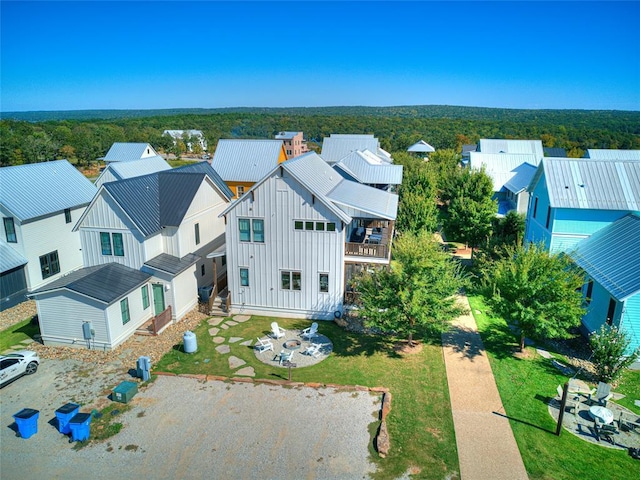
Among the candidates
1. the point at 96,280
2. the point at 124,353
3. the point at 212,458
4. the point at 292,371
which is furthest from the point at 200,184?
the point at 212,458

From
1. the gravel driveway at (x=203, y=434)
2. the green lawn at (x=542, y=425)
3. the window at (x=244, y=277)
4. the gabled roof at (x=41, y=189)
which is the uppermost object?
the gabled roof at (x=41, y=189)

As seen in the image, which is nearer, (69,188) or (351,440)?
(351,440)

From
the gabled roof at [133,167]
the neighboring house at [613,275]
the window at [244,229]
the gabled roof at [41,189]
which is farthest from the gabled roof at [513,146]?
the gabled roof at [41,189]

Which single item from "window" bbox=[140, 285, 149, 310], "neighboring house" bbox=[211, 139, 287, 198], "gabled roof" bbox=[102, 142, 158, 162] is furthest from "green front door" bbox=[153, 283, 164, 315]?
"gabled roof" bbox=[102, 142, 158, 162]

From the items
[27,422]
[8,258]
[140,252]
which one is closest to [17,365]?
[27,422]

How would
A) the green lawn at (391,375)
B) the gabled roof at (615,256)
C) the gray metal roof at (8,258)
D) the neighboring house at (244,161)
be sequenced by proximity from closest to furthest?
the green lawn at (391,375) → the gabled roof at (615,256) → the gray metal roof at (8,258) → the neighboring house at (244,161)

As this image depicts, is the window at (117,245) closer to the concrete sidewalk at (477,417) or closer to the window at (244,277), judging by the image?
the window at (244,277)

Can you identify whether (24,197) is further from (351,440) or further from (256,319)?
(351,440)

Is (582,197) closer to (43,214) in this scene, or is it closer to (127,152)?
(43,214)

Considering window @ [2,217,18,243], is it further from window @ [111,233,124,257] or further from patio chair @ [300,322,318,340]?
patio chair @ [300,322,318,340]
